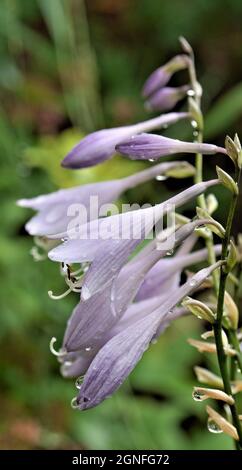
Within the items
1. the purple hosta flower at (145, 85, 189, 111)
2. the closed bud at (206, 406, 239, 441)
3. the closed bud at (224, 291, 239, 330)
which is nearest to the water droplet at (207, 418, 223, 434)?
the closed bud at (206, 406, 239, 441)

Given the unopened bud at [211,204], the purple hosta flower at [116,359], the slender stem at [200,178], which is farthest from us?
the unopened bud at [211,204]

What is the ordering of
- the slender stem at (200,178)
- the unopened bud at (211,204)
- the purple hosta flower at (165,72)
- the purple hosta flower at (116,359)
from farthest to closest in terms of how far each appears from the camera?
1. the purple hosta flower at (165,72)
2. the unopened bud at (211,204)
3. the slender stem at (200,178)
4. the purple hosta flower at (116,359)

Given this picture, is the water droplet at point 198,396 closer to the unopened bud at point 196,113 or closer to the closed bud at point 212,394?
the closed bud at point 212,394

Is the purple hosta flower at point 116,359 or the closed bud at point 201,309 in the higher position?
the closed bud at point 201,309

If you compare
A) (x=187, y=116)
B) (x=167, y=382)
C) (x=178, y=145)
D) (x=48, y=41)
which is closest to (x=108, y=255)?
(x=178, y=145)

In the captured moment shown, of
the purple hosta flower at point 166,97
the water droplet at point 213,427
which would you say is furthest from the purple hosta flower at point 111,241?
the purple hosta flower at point 166,97

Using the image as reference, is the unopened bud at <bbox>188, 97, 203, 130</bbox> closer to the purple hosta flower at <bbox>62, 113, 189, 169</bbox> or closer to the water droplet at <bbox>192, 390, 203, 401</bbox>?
the purple hosta flower at <bbox>62, 113, 189, 169</bbox>
